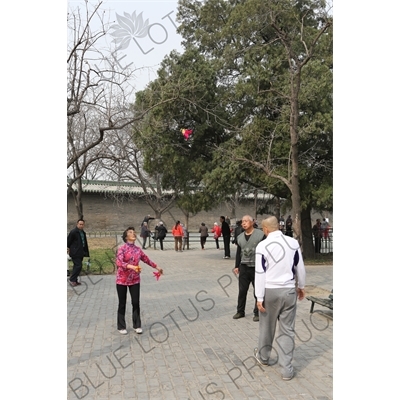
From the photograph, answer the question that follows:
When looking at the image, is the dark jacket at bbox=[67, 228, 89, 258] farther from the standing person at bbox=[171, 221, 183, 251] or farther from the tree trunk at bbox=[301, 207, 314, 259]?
the standing person at bbox=[171, 221, 183, 251]

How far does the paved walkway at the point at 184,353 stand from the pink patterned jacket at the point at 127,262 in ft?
2.83

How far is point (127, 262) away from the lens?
288 inches

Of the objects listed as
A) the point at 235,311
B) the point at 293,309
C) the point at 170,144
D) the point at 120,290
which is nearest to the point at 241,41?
the point at 170,144

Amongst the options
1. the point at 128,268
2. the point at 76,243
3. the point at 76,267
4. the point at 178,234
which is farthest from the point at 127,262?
the point at 178,234

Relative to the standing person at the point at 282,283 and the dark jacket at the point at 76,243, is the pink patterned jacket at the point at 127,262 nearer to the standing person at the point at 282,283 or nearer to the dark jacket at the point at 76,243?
the standing person at the point at 282,283

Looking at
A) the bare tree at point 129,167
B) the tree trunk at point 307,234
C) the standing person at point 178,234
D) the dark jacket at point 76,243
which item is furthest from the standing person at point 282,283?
the standing person at point 178,234

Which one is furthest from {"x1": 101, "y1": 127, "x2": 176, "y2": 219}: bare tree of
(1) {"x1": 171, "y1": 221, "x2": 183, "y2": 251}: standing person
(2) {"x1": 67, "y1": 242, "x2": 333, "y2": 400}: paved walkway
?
(2) {"x1": 67, "y1": 242, "x2": 333, "y2": 400}: paved walkway

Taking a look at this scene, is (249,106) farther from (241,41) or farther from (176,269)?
(176,269)

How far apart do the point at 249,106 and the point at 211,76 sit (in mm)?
1789

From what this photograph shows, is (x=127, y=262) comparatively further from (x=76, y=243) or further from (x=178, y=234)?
(x=178, y=234)

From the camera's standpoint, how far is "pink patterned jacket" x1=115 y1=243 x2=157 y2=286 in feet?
24.0

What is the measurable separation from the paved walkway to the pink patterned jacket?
861mm

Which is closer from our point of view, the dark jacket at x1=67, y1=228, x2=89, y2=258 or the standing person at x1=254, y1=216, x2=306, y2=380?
the standing person at x1=254, y1=216, x2=306, y2=380

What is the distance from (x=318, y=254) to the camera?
824 inches
